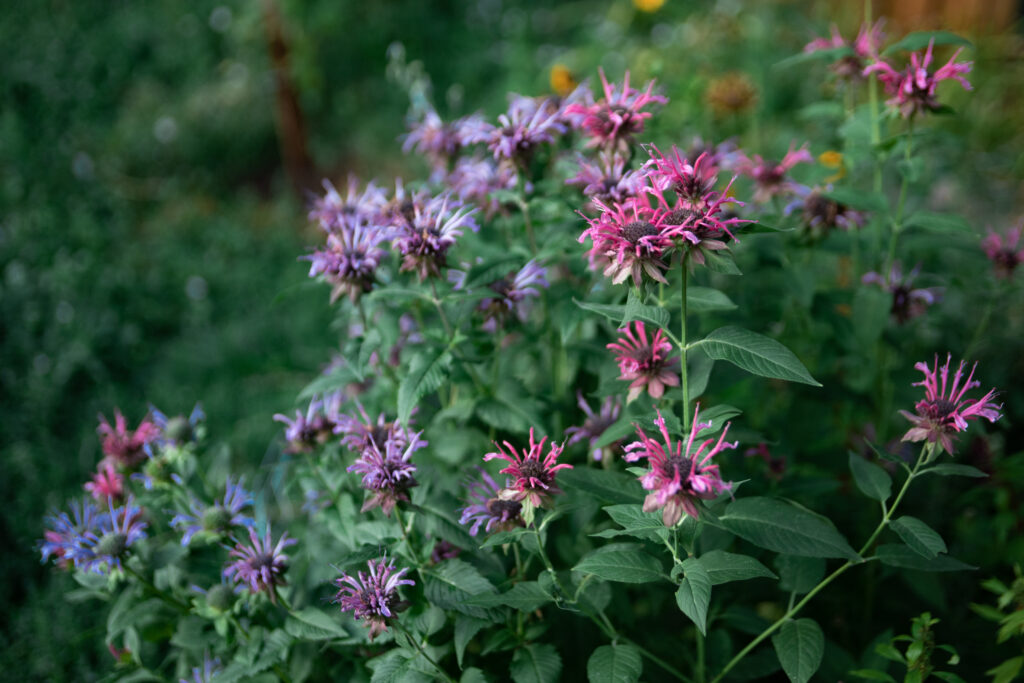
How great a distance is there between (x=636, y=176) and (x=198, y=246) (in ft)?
11.2

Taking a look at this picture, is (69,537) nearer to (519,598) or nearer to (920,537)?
(519,598)

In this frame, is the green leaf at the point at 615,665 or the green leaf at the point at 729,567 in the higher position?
the green leaf at the point at 729,567

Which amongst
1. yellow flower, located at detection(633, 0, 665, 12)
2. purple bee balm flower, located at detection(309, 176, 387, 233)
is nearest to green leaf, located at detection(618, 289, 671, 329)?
purple bee balm flower, located at detection(309, 176, 387, 233)

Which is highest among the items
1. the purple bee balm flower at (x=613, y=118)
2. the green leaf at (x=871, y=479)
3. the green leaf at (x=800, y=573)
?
the purple bee balm flower at (x=613, y=118)

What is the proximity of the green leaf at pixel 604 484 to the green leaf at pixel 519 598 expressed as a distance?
16 centimetres

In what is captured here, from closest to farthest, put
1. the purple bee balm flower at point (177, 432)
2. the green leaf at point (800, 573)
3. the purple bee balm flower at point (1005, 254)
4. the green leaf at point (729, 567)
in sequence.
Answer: the green leaf at point (729, 567)
the green leaf at point (800, 573)
the purple bee balm flower at point (177, 432)
the purple bee balm flower at point (1005, 254)

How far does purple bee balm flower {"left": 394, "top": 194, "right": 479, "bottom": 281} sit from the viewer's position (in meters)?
1.26

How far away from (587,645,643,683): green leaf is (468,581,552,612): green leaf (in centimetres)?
12

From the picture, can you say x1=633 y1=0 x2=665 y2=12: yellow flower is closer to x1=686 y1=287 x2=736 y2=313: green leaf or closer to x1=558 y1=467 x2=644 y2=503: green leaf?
x1=686 y1=287 x2=736 y2=313: green leaf

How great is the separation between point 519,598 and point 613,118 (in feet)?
2.70

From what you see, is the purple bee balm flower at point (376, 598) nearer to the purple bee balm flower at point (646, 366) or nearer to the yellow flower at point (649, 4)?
the purple bee balm flower at point (646, 366)

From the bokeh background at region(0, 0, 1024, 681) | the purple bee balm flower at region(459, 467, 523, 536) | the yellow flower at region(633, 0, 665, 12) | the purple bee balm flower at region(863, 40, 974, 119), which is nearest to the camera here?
the purple bee balm flower at region(459, 467, 523, 536)

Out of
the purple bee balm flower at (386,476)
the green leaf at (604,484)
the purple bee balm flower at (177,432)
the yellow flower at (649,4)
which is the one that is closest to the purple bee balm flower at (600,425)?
the green leaf at (604,484)

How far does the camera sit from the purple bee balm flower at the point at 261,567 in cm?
128
